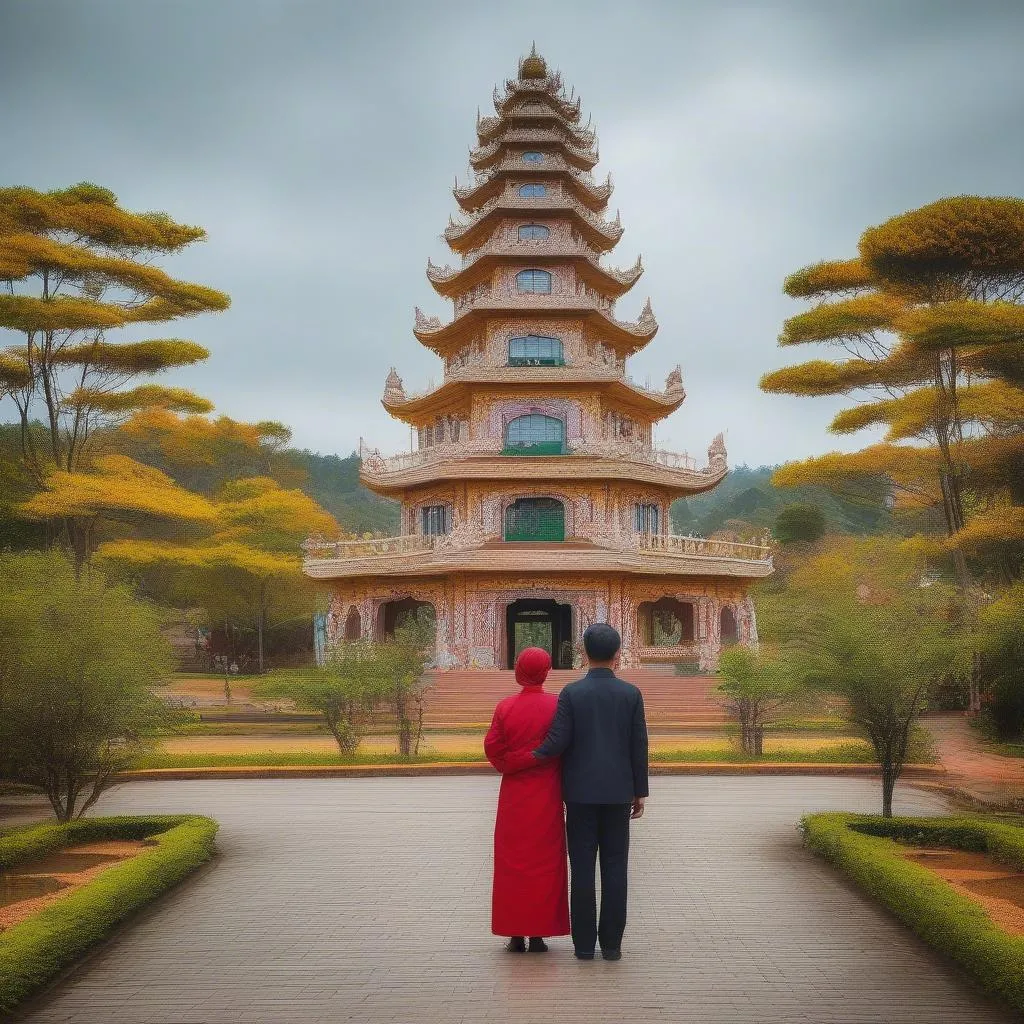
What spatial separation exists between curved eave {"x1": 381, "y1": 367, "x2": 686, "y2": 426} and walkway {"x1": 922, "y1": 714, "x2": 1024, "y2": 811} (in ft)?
45.4

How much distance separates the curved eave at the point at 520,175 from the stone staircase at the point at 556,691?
1700 cm

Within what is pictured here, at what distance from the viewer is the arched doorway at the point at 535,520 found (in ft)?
102

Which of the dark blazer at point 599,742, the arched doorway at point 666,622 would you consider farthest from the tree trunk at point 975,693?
the dark blazer at point 599,742

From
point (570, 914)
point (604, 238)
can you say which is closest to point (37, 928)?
point (570, 914)

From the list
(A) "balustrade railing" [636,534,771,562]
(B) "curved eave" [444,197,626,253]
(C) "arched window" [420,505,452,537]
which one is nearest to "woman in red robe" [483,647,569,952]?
(A) "balustrade railing" [636,534,771,562]

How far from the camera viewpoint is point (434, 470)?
30594mm

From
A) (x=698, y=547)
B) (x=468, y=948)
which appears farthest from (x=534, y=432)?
(x=468, y=948)

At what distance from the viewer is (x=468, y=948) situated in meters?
6.34

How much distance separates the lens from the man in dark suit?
601cm

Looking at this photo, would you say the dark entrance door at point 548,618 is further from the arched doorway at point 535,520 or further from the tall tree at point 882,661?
the tall tree at point 882,661

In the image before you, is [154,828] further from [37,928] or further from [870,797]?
[870,797]

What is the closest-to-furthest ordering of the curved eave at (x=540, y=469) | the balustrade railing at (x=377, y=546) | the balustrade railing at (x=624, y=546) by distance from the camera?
the balustrade railing at (x=624, y=546) → the curved eave at (x=540, y=469) → the balustrade railing at (x=377, y=546)

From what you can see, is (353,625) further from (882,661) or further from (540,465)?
(882,661)

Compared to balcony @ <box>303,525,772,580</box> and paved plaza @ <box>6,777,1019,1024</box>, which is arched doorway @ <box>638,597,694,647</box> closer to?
balcony @ <box>303,525,772,580</box>
